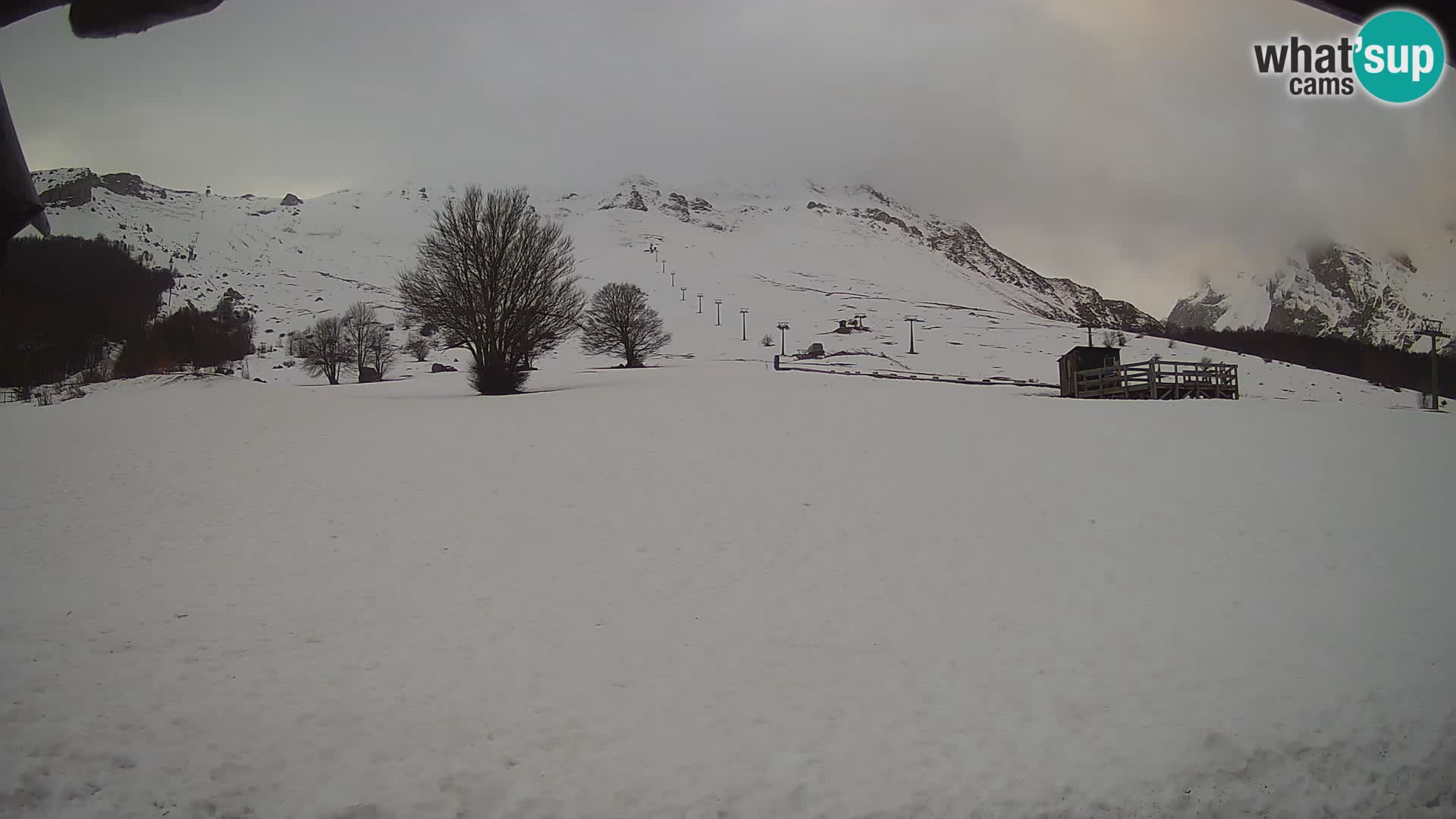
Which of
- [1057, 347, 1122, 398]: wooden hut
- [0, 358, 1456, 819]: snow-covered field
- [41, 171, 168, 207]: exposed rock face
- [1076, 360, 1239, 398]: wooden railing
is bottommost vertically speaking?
[0, 358, 1456, 819]: snow-covered field

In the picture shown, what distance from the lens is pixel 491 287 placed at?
2972 cm

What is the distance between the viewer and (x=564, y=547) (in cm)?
1207

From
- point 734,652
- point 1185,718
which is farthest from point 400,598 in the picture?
point 1185,718

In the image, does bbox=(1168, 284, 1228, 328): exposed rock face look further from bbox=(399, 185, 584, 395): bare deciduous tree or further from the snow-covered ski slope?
bbox=(399, 185, 584, 395): bare deciduous tree

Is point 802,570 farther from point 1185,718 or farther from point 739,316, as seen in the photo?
point 739,316

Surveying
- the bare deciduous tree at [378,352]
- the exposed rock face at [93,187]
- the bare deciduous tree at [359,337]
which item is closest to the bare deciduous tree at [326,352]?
the bare deciduous tree at [359,337]

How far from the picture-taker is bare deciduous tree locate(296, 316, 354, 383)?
2145 inches

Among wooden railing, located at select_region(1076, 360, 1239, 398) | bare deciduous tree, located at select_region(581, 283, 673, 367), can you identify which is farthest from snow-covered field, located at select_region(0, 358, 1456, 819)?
bare deciduous tree, located at select_region(581, 283, 673, 367)

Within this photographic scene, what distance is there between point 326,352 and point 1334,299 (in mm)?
57897

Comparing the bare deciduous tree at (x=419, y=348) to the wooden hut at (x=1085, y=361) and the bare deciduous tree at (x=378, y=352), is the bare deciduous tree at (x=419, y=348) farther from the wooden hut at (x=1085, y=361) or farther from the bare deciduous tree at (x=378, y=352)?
the wooden hut at (x=1085, y=361)

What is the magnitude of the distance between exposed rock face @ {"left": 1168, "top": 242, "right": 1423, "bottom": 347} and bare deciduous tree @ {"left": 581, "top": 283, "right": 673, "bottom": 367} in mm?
41191

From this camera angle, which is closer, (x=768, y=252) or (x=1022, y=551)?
(x=1022, y=551)

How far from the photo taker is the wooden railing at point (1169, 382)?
29.9 metres

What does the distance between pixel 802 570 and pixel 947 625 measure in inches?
98.9
